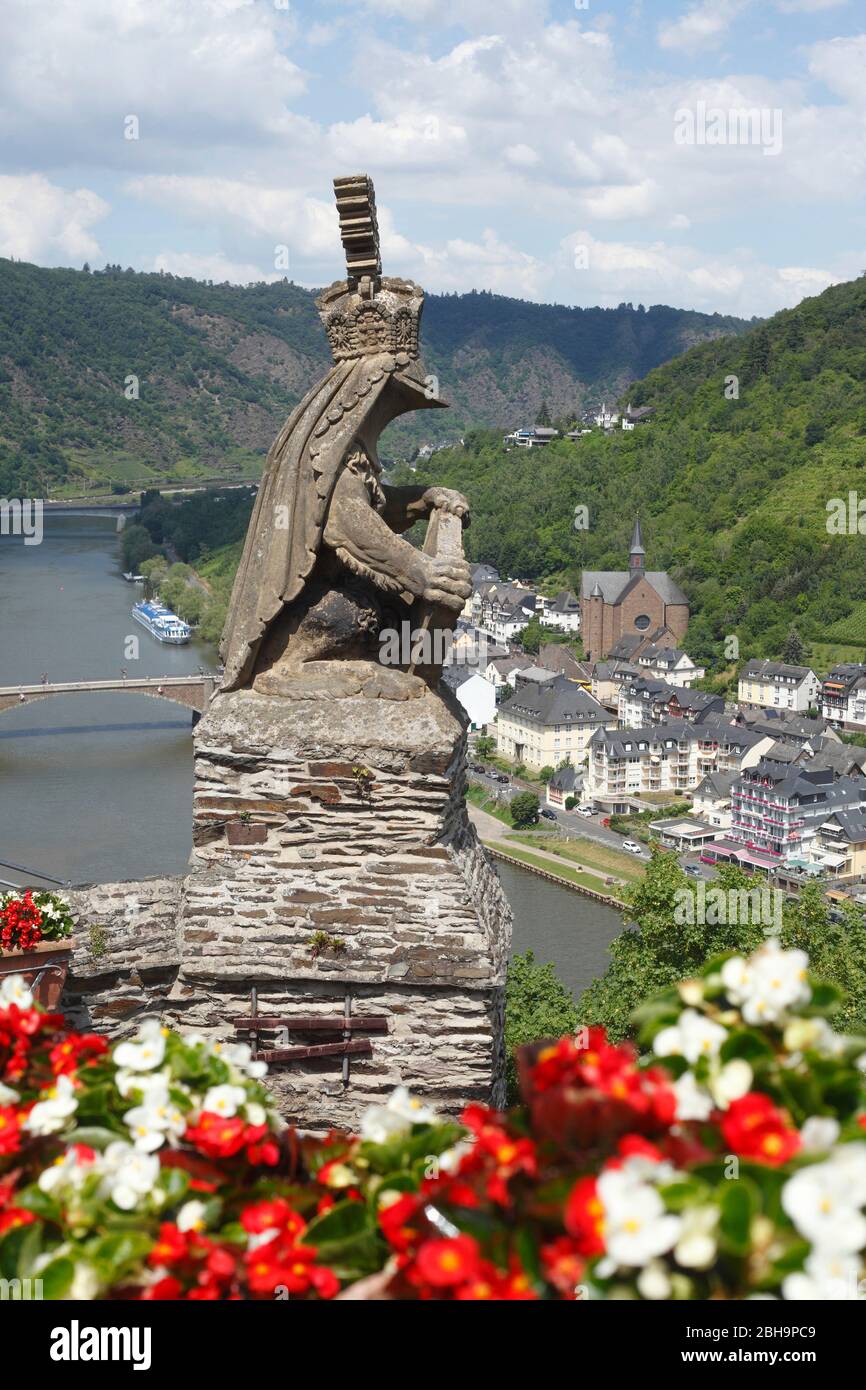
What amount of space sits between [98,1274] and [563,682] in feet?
234

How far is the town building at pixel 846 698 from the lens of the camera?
71.7 meters

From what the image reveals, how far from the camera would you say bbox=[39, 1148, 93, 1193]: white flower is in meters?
2.65

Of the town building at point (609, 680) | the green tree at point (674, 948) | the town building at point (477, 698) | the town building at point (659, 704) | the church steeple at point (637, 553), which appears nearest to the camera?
the green tree at point (674, 948)

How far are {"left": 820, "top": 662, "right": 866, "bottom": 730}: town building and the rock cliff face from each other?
225 ft

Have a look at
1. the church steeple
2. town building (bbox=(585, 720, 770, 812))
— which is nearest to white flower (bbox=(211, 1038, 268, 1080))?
town building (bbox=(585, 720, 770, 812))

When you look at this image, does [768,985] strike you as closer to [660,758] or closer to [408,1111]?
[408,1111]

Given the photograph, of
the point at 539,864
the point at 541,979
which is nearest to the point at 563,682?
the point at 539,864

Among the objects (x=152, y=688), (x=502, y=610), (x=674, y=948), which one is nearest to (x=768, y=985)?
(x=674, y=948)

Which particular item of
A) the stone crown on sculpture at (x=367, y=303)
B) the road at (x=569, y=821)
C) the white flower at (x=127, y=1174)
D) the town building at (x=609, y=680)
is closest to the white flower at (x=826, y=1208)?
the white flower at (x=127, y=1174)

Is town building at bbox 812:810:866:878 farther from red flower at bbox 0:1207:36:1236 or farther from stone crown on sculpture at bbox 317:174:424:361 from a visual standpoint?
red flower at bbox 0:1207:36:1236

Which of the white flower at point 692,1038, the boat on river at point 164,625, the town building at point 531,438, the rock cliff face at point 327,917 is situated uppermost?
the town building at point 531,438

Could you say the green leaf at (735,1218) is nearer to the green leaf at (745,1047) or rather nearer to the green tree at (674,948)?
the green leaf at (745,1047)

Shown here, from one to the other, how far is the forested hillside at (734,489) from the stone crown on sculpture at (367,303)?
76392 mm

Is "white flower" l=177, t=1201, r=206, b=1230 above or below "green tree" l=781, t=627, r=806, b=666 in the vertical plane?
above
